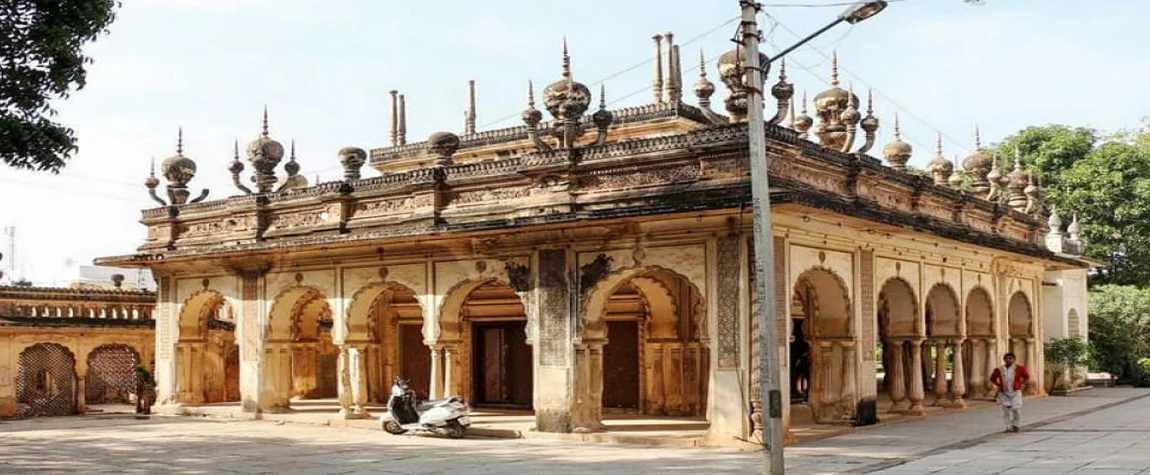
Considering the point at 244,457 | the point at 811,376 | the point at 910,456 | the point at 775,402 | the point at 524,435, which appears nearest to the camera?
the point at 775,402

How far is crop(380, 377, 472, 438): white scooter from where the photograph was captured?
16750 mm

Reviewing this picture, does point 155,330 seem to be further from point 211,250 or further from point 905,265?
point 905,265

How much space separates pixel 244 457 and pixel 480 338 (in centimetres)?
741

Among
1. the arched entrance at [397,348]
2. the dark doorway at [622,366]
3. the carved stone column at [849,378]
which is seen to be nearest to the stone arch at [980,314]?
the carved stone column at [849,378]

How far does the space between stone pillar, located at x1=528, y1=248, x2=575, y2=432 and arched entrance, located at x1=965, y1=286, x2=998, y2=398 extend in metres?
9.31

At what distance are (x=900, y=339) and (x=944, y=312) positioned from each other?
192cm

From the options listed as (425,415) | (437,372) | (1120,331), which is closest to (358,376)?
(437,372)

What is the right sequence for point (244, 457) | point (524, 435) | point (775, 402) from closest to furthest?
point (775, 402) → point (244, 457) → point (524, 435)

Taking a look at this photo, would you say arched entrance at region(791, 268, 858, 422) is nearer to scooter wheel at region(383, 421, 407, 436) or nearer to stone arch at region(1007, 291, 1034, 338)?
scooter wheel at region(383, 421, 407, 436)

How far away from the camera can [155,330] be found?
23.8 m

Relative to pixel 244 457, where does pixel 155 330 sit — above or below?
above

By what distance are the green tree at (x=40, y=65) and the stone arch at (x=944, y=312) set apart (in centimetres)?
1402

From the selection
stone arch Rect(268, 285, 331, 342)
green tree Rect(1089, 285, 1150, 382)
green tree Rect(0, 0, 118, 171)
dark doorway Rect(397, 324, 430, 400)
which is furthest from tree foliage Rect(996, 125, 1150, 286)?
green tree Rect(0, 0, 118, 171)

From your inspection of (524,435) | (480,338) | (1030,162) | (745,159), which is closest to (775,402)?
(745,159)
